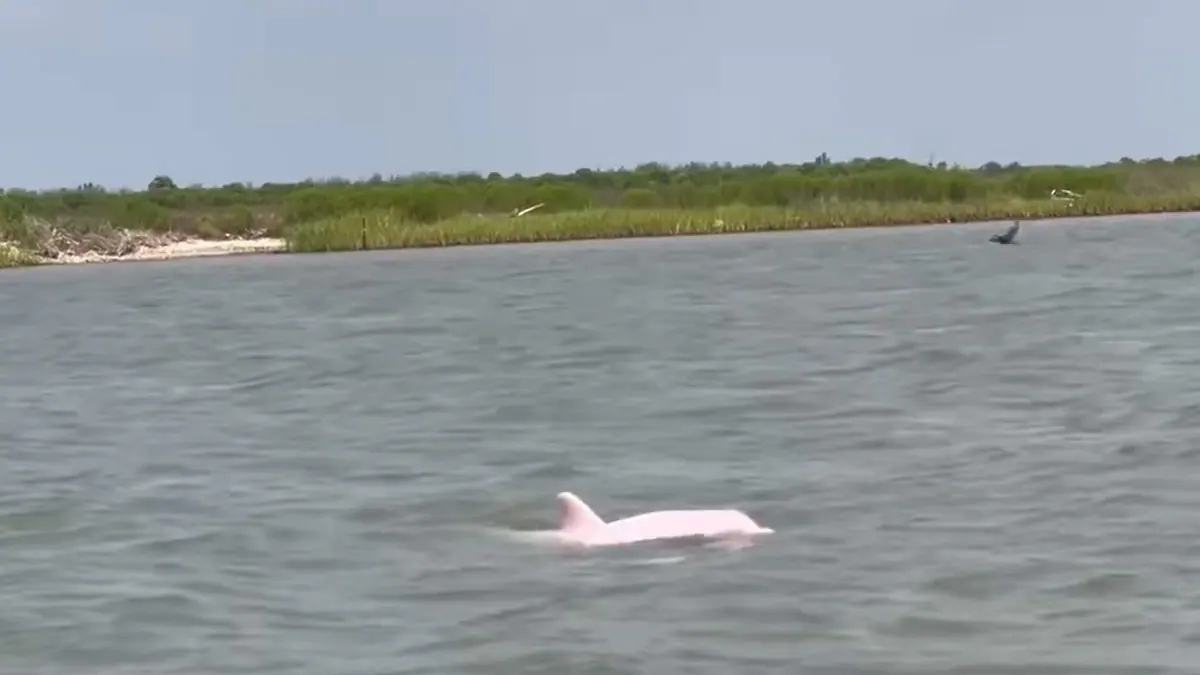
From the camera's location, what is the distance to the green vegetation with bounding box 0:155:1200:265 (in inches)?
2286

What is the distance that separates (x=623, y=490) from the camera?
13.4 m

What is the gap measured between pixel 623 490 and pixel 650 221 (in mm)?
45727

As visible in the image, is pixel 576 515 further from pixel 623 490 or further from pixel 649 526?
pixel 623 490

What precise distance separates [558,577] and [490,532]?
4.88 feet

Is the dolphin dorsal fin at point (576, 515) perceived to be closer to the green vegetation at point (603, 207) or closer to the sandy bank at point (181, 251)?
the green vegetation at point (603, 207)

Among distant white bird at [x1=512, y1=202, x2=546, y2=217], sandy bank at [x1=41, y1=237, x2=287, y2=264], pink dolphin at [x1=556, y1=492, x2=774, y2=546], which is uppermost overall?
distant white bird at [x1=512, y1=202, x2=546, y2=217]

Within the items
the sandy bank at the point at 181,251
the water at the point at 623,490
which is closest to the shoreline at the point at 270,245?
the sandy bank at the point at 181,251

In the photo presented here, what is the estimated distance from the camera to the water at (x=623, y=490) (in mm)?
9289

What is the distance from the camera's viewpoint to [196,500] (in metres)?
13.6

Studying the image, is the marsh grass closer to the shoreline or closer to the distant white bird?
the shoreline

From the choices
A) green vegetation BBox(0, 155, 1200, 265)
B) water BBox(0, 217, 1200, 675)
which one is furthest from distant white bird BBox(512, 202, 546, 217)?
water BBox(0, 217, 1200, 675)

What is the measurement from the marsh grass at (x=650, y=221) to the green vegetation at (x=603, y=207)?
0.05 meters

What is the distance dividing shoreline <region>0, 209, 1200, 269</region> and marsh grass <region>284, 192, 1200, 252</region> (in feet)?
0.21

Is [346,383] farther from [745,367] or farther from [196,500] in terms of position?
[196,500]
